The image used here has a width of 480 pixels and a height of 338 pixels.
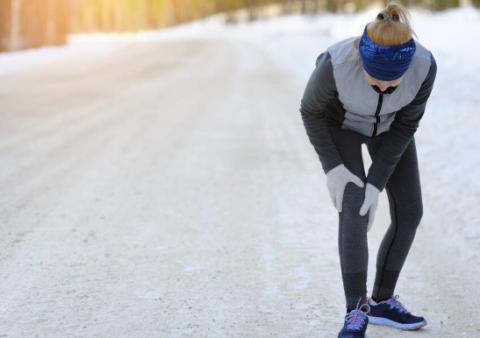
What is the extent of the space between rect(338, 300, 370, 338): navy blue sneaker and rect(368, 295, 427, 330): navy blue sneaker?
1.03 ft

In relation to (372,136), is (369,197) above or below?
below

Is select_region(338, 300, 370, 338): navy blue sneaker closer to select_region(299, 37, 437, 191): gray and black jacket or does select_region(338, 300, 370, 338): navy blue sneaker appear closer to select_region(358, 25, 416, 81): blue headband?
select_region(299, 37, 437, 191): gray and black jacket

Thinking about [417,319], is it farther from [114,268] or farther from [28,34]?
[28,34]

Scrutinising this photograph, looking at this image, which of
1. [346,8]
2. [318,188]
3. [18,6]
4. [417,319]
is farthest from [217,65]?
[346,8]

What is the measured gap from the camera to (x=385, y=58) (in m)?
2.93

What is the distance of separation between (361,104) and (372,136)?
12.0 inches

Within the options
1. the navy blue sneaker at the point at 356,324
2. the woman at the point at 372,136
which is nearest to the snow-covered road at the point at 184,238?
the navy blue sneaker at the point at 356,324

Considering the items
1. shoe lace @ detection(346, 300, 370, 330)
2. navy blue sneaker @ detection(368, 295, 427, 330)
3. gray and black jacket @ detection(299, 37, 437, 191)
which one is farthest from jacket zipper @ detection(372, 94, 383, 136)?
navy blue sneaker @ detection(368, 295, 427, 330)

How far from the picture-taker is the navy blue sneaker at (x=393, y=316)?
3670 mm

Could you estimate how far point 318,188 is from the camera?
6.95 metres

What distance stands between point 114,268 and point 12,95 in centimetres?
1023

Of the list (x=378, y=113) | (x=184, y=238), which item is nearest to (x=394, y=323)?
(x=378, y=113)

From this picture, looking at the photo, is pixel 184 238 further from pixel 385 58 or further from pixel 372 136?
pixel 385 58

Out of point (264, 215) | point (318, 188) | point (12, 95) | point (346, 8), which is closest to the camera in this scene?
point (264, 215)
